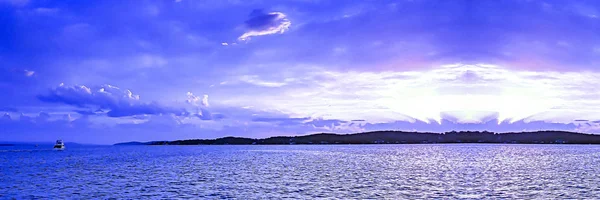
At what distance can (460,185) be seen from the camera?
57.7 meters

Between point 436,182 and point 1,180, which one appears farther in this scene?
point 1,180

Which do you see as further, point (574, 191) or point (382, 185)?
point (382, 185)

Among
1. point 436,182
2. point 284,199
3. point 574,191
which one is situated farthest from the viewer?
point 436,182

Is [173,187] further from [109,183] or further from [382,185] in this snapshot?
[382,185]

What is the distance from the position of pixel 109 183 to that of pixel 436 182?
42.3 meters

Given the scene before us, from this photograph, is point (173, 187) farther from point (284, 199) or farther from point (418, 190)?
point (418, 190)

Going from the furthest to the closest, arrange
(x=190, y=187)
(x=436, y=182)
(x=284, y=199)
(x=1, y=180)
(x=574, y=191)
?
1. (x=1, y=180)
2. (x=436, y=182)
3. (x=190, y=187)
4. (x=574, y=191)
5. (x=284, y=199)

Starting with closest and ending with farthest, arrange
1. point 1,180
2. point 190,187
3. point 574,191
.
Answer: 1. point 574,191
2. point 190,187
3. point 1,180

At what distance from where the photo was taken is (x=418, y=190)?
5325 centimetres

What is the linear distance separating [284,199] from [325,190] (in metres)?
7.82

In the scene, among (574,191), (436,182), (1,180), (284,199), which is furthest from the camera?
(1,180)

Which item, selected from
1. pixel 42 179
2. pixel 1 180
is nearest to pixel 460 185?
pixel 42 179

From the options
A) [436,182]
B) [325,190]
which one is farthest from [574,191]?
[325,190]

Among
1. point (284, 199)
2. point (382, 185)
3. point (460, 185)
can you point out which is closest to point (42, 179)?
point (284, 199)
